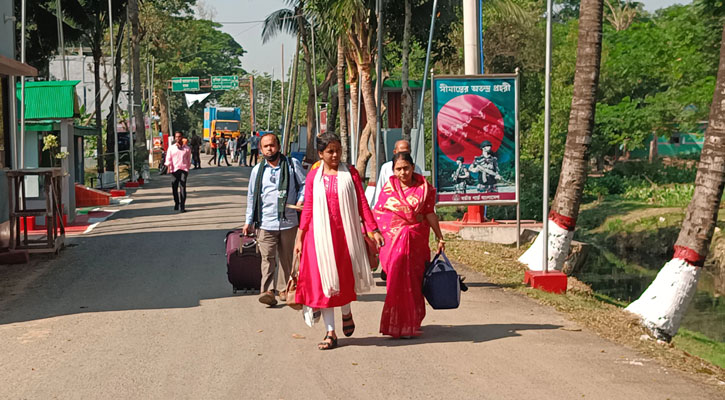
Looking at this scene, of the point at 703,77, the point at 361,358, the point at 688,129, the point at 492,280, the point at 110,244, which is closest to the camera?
the point at 361,358

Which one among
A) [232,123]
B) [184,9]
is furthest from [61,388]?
[232,123]

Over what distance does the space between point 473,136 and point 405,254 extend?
19.2ft

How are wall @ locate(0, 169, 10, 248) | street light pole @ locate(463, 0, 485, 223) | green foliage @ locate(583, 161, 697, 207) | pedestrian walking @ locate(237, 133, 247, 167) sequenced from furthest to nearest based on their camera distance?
pedestrian walking @ locate(237, 133, 247, 167) → green foliage @ locate(583, 161, 697, 207) → street light pole @ locate(463, 0, 485, 223) → wall @ locate(0, 169, 10, 248)

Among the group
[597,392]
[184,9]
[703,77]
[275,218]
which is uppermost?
[184,9]

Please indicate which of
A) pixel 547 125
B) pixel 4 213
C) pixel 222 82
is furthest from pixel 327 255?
pixel 222 82

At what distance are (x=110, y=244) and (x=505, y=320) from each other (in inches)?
362

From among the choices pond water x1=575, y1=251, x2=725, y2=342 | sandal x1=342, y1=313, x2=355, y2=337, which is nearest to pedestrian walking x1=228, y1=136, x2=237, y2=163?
pond water x1=575, y1=251, x2=725, y2=342

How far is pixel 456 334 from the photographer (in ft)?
28.3

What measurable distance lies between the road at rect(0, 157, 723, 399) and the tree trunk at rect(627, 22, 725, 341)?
1.07 metres

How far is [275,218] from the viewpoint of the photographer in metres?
9.59

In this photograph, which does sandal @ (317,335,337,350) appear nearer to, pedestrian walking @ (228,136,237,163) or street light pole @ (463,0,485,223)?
street light pole @ (463,0,485,223)

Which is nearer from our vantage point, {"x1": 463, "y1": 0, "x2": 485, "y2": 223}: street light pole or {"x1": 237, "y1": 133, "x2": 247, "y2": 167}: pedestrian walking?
{"x1": 463, "y1": 0, "x2": 485, "y2": 223}: street light pole

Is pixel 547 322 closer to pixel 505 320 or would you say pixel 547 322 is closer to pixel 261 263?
pixel 505 320

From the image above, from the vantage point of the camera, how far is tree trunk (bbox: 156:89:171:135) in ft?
239
